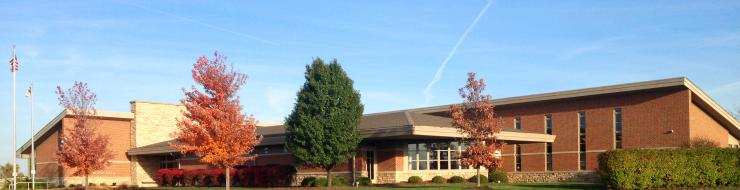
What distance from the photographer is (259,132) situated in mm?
48500

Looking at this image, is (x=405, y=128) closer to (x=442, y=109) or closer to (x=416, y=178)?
(x=416, y=178)

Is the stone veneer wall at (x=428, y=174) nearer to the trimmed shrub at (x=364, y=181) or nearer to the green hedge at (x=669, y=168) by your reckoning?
the trimmed shrub at (x=364, y=181)

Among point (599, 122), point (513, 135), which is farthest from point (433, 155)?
point (599, 122)

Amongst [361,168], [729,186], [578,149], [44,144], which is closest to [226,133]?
[361,168]

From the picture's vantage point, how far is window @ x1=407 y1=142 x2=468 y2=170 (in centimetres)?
4247

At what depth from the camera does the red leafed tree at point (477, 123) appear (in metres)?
29.7

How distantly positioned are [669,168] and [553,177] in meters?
22.8

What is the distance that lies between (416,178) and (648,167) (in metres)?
14.7

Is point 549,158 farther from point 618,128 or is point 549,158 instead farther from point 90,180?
point 90,180

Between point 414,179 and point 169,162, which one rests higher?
point 169,162

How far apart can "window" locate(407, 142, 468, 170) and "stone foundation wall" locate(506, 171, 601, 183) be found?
9492mm

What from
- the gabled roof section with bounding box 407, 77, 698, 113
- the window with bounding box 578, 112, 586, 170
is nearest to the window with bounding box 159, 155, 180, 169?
the gabled roof section with bounding box 407, 77, 698, 113

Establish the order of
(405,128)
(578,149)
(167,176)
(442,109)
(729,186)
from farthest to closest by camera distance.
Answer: (442,109)
(578,149)
(167,176)
(405,128)
(729,186)

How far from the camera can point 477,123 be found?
2983cm
